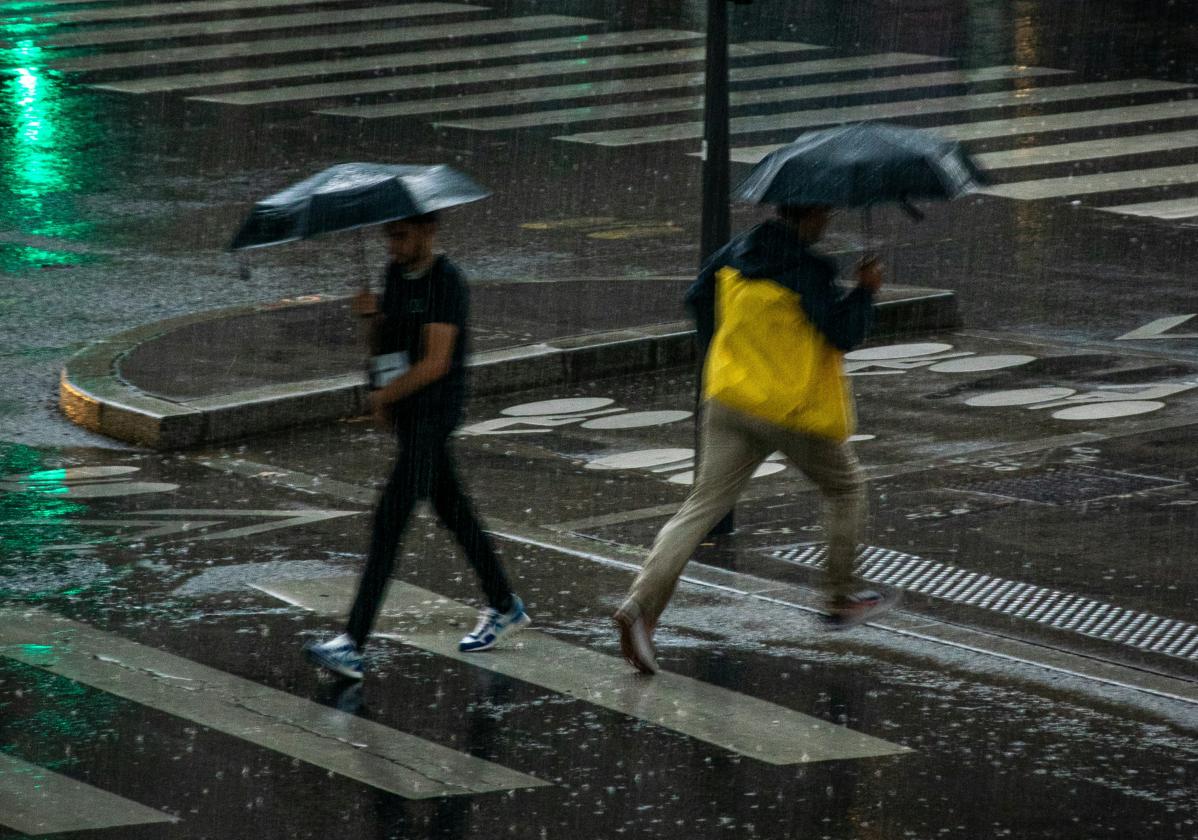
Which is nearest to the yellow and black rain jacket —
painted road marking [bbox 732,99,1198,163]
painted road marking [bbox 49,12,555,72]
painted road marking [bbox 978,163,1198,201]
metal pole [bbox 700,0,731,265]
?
metal pole [bbox 700,0,731,265]

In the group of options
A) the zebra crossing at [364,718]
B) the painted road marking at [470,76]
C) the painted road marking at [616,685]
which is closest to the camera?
the zebra crossing at [364,718]

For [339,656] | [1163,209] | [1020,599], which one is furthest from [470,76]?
[339,656]

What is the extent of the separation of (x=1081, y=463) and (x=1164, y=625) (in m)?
2.21

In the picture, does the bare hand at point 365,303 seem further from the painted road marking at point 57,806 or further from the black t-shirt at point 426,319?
the painted road marking at point 57,806

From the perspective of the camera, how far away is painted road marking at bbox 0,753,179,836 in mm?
5957

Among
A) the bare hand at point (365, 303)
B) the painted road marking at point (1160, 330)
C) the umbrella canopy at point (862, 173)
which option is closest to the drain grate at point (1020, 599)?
the umbrella canopy at point (862, 173)

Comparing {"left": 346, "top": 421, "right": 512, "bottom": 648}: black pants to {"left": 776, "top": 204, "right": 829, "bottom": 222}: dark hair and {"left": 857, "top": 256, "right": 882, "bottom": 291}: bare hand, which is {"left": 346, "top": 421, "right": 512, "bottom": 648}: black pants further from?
{"left": 857, "top": 256, "right": 882, "bottom": 291}: bare hand

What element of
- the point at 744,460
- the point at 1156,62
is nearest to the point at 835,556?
the point at 744,460

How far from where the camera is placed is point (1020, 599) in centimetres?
809

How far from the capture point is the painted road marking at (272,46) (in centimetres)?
2330

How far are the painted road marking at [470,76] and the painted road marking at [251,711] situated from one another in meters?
13.8

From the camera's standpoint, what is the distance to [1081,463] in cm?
991

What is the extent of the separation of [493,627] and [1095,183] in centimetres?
1027

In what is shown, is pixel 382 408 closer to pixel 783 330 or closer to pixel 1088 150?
pixel 783 330
